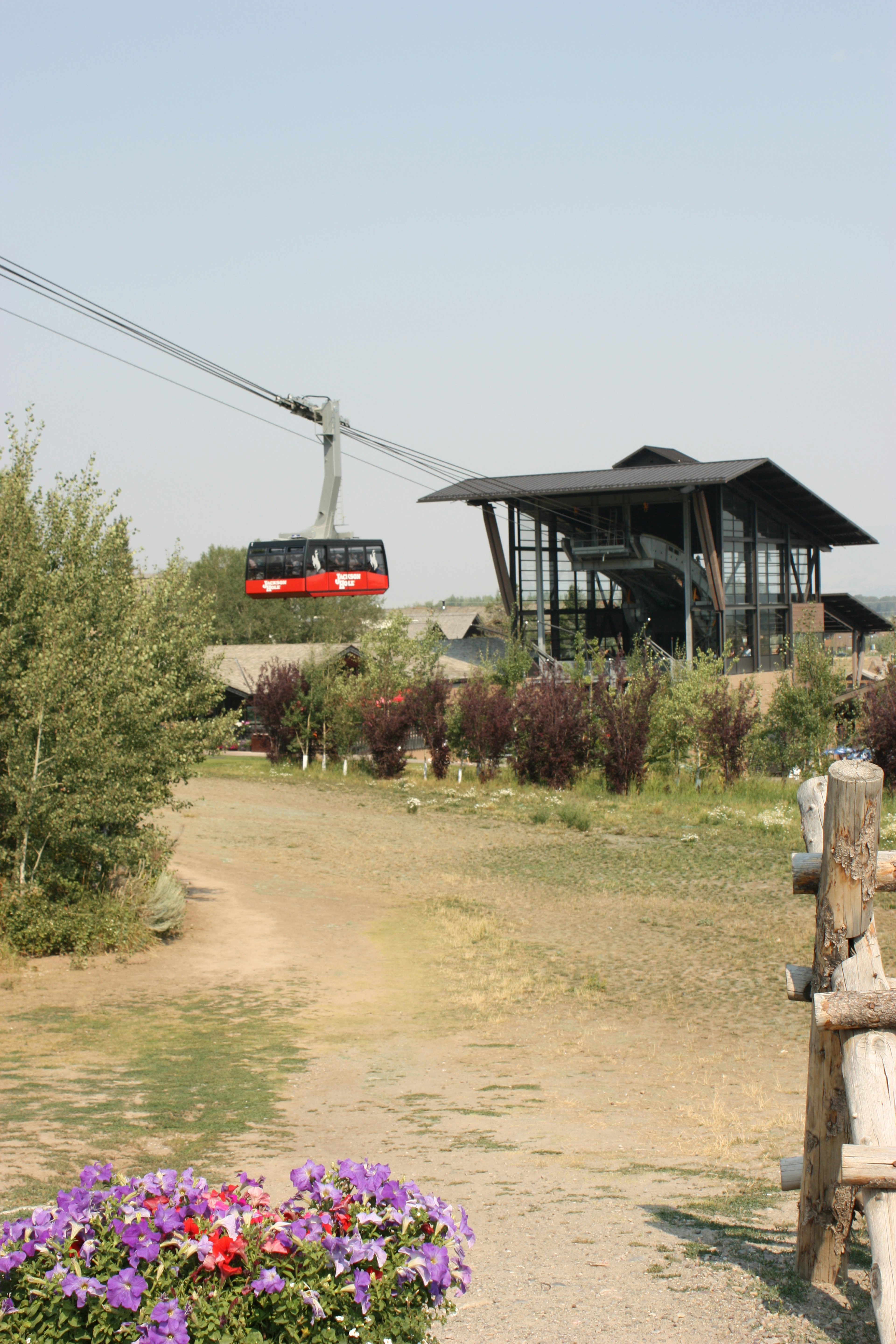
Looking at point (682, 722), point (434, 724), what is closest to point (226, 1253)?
point (682, 722)

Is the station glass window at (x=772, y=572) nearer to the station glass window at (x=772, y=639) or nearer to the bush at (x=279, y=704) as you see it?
the station glass window at (x=772, y=639)

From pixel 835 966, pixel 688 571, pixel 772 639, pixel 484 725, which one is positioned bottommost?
pixel 835 966

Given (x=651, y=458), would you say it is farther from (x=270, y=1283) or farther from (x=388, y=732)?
(x=270, y=1283)

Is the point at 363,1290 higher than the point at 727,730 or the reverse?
the reverse

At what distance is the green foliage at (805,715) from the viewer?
114ft

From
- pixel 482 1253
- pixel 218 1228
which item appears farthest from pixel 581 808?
pixel 218 1228

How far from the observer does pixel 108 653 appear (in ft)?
50.9

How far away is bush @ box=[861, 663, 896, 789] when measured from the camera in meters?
31.6

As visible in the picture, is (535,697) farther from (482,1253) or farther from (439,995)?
(482,1253)

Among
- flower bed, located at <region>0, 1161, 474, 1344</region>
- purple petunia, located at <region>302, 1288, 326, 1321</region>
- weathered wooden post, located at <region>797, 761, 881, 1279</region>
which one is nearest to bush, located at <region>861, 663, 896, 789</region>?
weathered wooden post, located at <region>797, 761, 881, 1279</region>

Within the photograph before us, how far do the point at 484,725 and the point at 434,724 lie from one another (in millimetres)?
2597

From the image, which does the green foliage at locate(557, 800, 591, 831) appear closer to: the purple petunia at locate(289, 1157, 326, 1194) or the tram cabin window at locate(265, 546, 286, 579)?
the tram cabin window at locate(265, 546, 286, 579)

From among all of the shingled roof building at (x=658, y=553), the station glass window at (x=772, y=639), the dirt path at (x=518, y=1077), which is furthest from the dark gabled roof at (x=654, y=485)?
A: the dirt path at (x=518, y=1077)

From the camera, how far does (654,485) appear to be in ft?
145
